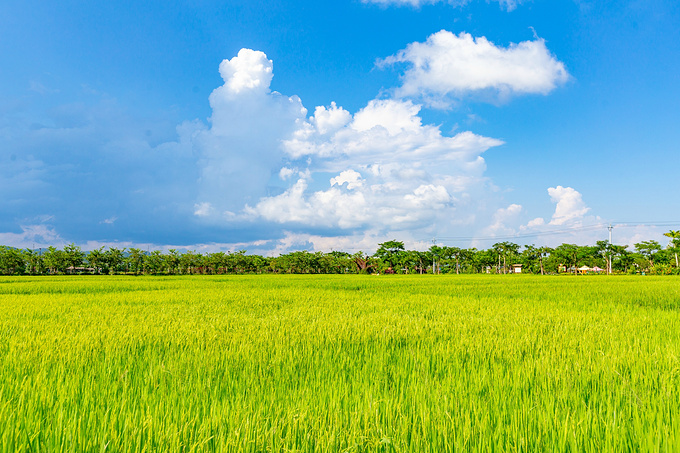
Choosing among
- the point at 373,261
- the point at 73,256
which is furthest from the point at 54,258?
the point at 373,261

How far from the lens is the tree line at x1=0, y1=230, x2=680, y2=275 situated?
158 feet

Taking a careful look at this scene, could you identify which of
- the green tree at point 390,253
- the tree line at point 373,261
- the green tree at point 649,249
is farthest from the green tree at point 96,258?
the green tree at point 649,249

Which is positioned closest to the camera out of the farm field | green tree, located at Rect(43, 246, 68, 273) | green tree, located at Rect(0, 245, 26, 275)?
the farm field

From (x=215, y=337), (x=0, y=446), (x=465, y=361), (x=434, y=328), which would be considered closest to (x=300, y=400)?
(x=0, y=446)

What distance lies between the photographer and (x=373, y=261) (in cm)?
6862

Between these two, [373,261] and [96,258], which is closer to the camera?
[96,258]

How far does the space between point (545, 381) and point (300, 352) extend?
2149mm

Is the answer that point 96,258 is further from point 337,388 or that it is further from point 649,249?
point 649,249

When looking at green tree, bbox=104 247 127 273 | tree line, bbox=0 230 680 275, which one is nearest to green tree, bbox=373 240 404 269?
tree line, bbox=0 230 680 275

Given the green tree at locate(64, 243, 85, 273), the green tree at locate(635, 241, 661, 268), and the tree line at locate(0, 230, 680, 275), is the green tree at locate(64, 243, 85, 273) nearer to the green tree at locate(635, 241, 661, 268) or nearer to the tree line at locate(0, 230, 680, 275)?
the tree line at locate(0, 230, 680, 275)

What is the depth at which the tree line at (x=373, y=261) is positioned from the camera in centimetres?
4822

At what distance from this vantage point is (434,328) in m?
4.87

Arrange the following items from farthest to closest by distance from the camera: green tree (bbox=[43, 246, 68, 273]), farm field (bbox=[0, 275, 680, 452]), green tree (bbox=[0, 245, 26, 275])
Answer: green tree (bbox=[43, 246, 68, 273]), green tree (bbox=[0, 245, 26, 275]), farm field (bbox=[0, 275, 680, 452])

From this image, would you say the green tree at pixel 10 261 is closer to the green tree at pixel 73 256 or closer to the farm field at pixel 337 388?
the green tree at pixel 73 256
